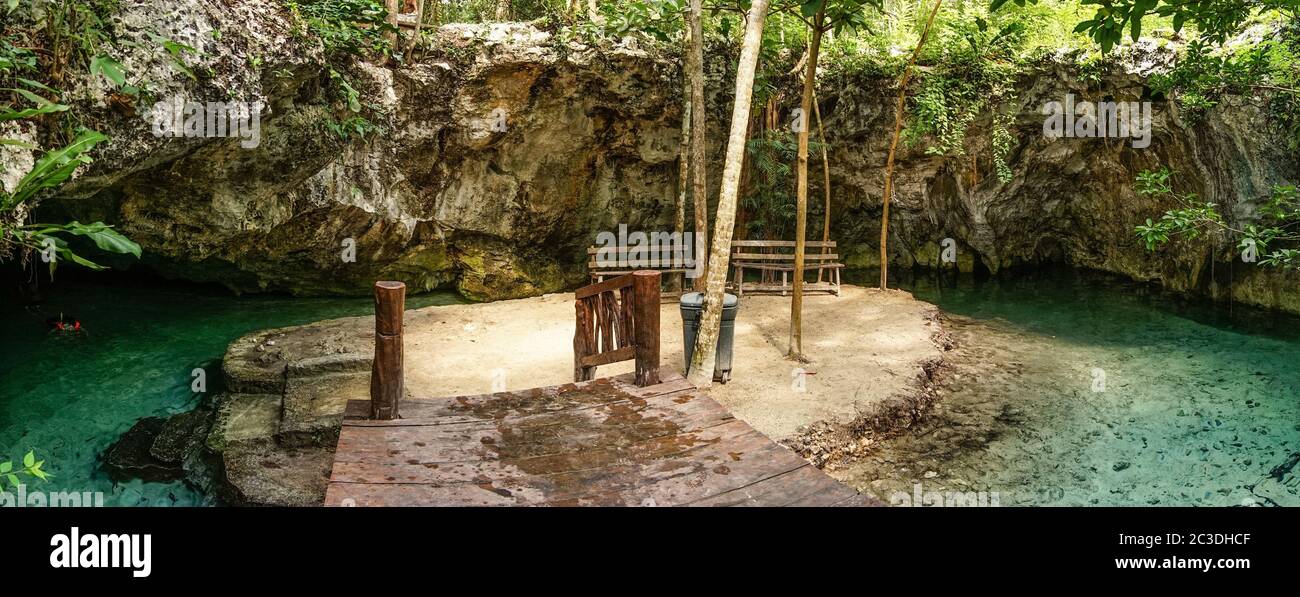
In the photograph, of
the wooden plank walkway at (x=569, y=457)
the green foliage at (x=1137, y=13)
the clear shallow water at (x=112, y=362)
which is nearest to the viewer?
the wooden plank walkway at (x=569, y=457)

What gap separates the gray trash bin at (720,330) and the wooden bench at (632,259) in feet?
12.1

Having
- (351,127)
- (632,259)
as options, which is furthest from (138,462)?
(632,259)

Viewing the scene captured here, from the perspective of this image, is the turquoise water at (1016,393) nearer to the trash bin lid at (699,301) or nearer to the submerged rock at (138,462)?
the submerged rock at (138,462)

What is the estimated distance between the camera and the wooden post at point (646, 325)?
5.94 meters

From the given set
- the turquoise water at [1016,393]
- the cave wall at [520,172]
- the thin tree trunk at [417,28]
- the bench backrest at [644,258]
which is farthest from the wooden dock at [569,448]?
the thin tree trunk at [417,28]

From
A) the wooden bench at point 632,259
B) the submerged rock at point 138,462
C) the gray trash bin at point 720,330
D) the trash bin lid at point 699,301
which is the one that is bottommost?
the submerged rock at point 138,462

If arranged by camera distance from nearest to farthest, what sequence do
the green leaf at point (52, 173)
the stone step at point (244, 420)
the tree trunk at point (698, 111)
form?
the green leaf at point (52, 173)
the stone step at point (244, 420)
the tree trunk at point (698, 111)

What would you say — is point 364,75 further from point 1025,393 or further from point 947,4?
point 947,4

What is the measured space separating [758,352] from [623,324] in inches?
125

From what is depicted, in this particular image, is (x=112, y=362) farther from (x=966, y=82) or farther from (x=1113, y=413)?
(x=966, y=82)

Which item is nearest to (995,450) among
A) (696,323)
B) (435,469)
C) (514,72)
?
(696,323)

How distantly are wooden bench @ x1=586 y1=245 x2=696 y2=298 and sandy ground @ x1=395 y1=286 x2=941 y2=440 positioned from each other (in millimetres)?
727

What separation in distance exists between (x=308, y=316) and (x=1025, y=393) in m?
10.0

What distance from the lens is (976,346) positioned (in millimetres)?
10492
